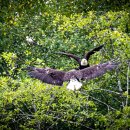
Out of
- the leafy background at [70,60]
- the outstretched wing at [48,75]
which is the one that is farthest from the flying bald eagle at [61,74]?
the leafy background at [70,60]

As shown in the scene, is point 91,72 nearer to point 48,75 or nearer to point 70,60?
point 48,75

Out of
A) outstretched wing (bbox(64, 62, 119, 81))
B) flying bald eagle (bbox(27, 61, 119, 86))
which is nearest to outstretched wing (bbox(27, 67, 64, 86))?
flying bald eagle (bbox(27, 61, 119, 86))

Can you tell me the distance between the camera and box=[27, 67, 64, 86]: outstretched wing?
21.0 ft

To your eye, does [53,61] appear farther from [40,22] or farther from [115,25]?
[115,25]

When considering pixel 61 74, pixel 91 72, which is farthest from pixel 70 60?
pixel 91 72

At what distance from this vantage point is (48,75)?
6504 millimetres

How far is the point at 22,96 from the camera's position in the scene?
9242 mm

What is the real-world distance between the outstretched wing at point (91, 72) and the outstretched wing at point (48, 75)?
13cm

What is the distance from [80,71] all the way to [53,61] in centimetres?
668

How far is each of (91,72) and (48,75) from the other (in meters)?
0.75

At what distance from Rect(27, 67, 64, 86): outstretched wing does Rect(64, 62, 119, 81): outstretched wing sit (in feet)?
0.42

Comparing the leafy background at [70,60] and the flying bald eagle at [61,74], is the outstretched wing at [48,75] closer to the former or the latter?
the flying bald eagle at [61,74]

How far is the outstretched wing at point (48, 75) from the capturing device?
252 inches

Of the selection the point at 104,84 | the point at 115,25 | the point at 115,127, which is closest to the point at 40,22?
the point at 104,84
